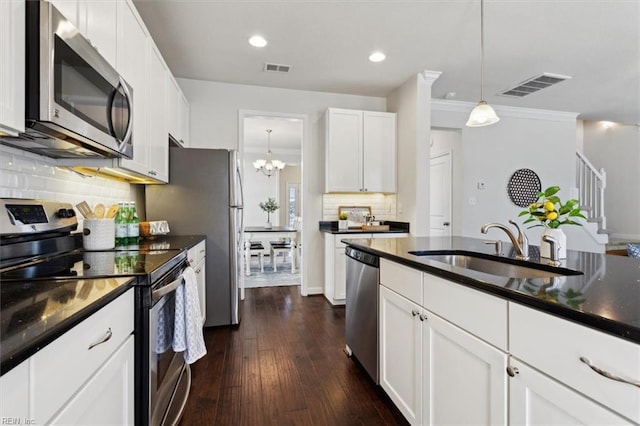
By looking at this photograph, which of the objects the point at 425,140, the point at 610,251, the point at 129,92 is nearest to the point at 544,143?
the point at 610,251

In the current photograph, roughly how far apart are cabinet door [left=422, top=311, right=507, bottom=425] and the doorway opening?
9.45 ft

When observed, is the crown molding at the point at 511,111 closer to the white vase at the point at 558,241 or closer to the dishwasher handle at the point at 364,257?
the dishwasher handle at the point at 364,257

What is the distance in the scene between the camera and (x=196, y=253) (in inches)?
98.7

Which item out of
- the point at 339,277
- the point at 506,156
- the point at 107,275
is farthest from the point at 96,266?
the point at 506,156

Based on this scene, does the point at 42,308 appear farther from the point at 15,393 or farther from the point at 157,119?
the point at 157,119

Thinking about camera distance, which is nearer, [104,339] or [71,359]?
[71,359]

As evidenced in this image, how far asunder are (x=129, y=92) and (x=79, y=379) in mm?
1596

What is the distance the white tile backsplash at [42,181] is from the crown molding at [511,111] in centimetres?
428

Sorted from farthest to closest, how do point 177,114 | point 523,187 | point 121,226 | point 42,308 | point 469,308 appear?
point 523,187, point 177,114, point 121,226, point 469,308, point 42,308

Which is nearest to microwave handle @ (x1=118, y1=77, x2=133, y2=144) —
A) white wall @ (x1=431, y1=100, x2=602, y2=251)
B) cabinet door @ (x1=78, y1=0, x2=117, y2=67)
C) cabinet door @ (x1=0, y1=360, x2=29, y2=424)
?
cabinet door @ (x1=78, y1=0, x2=117, y2=67)

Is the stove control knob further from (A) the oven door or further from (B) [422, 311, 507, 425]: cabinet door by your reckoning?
(B) [422, 311, 507, 425]: cabinet door

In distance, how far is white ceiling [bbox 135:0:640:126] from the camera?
8.09 feet

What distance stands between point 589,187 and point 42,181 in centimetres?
743

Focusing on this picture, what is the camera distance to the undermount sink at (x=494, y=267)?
1.34 metres
